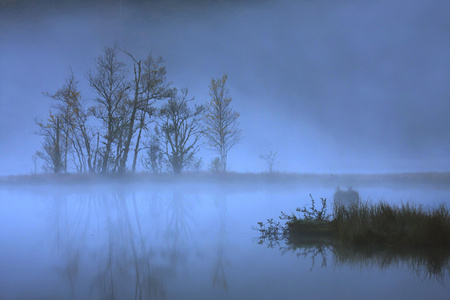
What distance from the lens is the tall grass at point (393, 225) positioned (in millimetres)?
3414

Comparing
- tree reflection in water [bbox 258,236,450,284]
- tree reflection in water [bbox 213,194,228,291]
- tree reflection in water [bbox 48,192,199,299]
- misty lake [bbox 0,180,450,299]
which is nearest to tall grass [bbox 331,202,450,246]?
tree reflection in water [bbox 258,236,450,284]

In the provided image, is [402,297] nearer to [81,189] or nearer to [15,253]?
[15,253]

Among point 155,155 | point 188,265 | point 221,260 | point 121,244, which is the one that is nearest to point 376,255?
point 221,260

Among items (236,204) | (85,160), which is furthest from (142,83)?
(236,204)

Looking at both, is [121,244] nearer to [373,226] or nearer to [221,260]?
[221,260]

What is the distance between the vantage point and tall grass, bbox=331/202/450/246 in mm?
3414

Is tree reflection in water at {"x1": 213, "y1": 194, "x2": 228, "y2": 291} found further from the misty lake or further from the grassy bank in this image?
the grassy bank

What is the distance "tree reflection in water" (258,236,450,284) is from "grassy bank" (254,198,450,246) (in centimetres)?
15

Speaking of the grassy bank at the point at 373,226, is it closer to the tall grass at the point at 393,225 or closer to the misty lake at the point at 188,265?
the tall grass at the point at 393,225

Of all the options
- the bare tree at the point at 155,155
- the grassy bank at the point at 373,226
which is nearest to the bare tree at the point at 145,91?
the bare tree at the point at 155,155

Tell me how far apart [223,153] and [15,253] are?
7.89 meters

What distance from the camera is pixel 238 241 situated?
3.77 m

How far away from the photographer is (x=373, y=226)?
12.0ft

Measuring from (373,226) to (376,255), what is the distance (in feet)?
2.09
